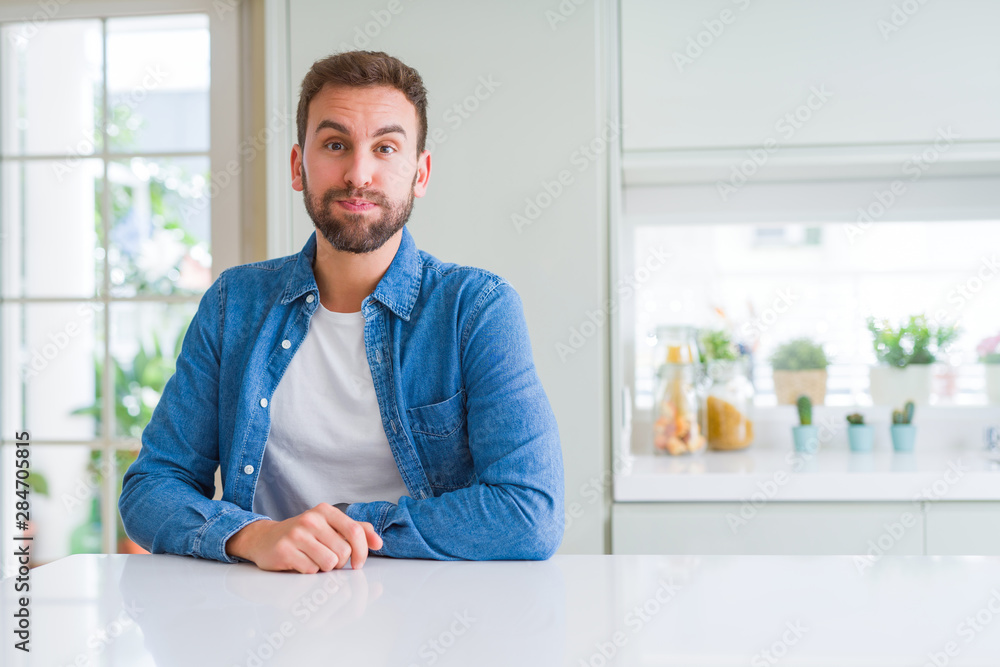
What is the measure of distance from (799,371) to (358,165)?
1.52 meters

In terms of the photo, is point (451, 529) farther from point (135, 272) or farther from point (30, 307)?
point (135, 272)

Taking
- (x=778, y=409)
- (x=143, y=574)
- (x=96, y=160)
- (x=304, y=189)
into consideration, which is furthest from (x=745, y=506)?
(x=96, y=160)

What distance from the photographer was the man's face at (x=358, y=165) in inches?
41.9

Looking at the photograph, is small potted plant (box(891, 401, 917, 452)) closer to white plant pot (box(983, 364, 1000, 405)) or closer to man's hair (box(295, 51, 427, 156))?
white plant pot (box(983, 364, 1000, 405))

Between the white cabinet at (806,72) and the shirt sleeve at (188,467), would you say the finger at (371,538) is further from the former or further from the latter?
the white cabinet at (806,72)

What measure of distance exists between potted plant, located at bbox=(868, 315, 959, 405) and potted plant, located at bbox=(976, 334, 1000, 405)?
86mm

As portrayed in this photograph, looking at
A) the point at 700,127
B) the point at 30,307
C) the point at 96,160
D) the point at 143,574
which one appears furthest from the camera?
the point at 30,307

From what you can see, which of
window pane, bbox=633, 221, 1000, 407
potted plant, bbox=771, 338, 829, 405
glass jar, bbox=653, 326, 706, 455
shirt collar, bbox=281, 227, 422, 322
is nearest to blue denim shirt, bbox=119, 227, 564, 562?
shirt collar, bbox=281, 227, 422, 322

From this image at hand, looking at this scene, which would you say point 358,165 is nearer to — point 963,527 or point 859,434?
point 963,527

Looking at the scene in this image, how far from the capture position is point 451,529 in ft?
2.84

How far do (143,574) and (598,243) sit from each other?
116cm
